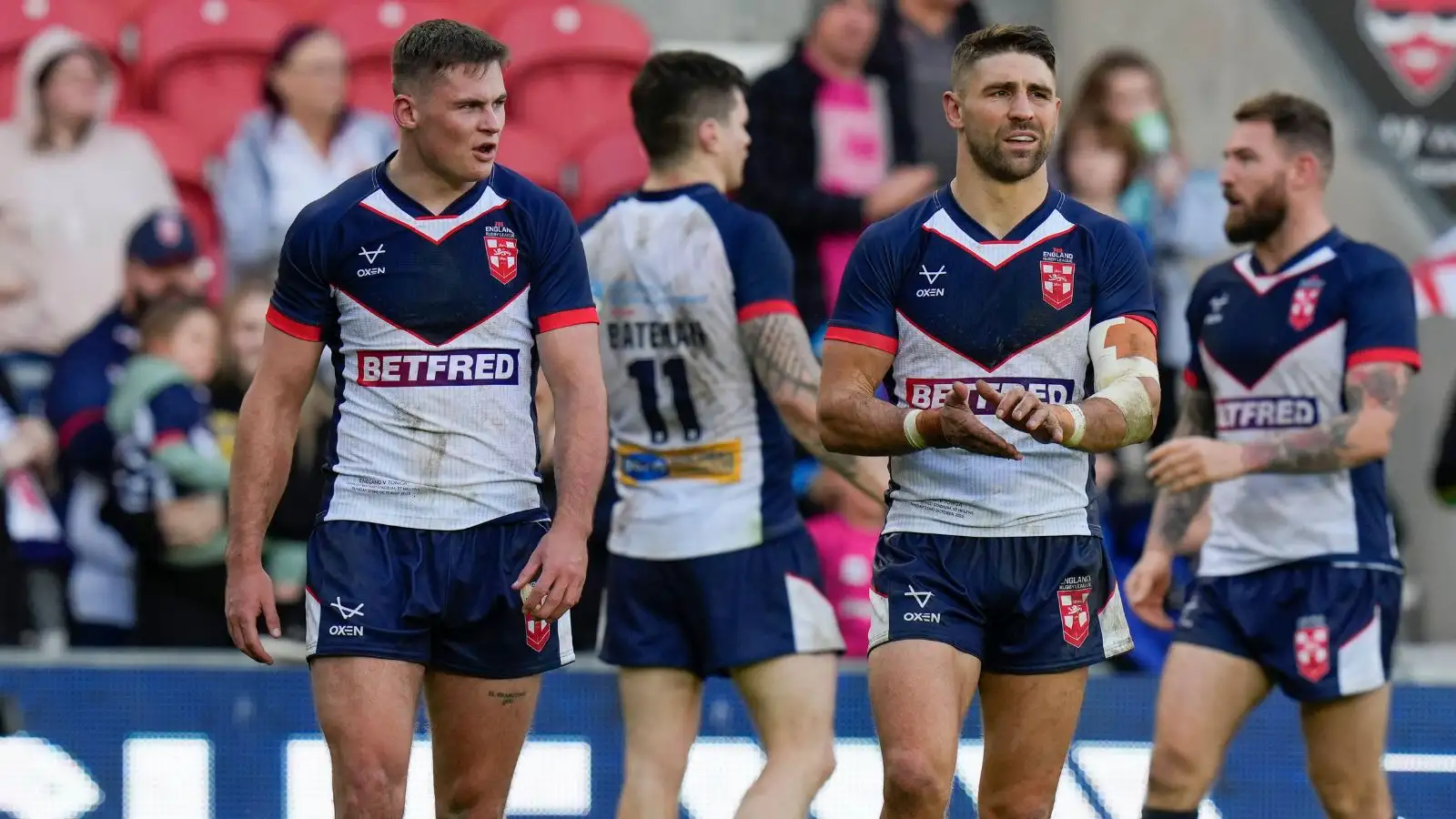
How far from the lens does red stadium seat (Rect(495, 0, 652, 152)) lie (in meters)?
10.5

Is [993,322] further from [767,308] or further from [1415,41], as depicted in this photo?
A: [1415,41]

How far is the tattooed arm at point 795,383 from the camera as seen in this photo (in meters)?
6.07

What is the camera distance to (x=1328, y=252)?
262 inches

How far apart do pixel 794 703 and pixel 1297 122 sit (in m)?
2.54

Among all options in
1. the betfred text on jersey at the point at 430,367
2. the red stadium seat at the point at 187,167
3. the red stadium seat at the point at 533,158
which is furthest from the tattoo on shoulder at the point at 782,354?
the red stadium seat at the point at 187,167

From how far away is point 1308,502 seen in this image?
6.57 metres

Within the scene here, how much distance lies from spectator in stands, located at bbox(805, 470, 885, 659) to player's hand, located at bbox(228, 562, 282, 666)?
10.5 ft

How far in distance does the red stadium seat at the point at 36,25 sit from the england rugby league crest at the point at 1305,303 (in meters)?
6.24

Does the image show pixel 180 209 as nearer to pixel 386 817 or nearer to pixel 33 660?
pixel 33 660

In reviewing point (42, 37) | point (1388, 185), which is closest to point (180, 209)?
point (42, 37)

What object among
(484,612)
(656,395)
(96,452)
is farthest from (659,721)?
(96,452)

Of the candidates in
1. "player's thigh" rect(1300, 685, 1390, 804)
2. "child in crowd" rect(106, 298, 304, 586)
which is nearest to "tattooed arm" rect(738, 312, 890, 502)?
"player's thigh" rect(1300, 685, 1390, 804)

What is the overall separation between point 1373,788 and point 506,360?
3.14m

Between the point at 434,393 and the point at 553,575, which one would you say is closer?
the point at 553,575
